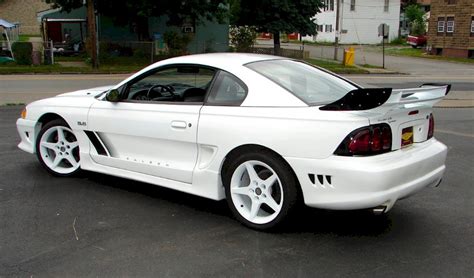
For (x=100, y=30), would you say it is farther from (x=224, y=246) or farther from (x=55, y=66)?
(x=224, y=246)

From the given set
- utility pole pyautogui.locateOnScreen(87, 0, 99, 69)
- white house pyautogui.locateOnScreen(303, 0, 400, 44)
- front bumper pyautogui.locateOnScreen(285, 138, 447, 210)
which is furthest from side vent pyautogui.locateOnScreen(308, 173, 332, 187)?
white house pyautogui.locateOnScreen(303, 0, 400, 44)

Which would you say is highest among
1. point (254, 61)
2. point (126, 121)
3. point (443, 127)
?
point (254, 61)

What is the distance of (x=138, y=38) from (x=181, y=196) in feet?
90.5

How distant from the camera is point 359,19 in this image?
65312mm

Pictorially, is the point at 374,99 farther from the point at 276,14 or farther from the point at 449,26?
the point at 449,26

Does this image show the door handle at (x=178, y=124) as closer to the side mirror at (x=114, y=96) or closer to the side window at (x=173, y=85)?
the side window at (x=173, y=85)

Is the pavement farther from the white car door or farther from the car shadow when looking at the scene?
the white car door

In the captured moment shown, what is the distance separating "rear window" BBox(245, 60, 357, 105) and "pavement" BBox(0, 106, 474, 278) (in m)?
1.11

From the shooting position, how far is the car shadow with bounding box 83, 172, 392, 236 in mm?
4410

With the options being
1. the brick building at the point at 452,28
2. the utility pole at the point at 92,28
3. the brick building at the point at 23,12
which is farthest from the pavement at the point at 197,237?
the brick building at the point at 23,12

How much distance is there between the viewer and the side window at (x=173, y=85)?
16.1 ft

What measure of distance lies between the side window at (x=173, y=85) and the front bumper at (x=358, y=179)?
131cm

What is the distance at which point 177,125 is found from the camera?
4723 mm

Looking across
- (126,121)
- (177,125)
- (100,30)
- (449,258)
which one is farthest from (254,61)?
(100,30)
